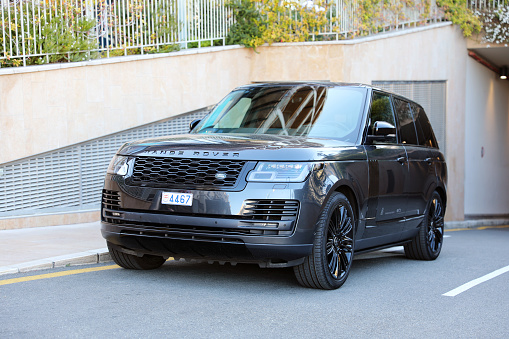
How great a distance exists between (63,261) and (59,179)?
4.01 meters

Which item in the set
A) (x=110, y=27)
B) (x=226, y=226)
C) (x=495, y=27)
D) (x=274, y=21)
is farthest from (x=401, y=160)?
(x=495, y=27)

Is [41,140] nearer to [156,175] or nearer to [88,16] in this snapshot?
[88,16]

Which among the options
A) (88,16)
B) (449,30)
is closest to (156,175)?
(88,16)

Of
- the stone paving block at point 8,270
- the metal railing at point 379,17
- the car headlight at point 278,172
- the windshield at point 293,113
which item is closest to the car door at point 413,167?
the windshield at point 293,113

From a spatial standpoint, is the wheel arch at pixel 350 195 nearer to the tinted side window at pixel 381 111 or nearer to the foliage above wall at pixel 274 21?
the tinted side window at pixel 381 111

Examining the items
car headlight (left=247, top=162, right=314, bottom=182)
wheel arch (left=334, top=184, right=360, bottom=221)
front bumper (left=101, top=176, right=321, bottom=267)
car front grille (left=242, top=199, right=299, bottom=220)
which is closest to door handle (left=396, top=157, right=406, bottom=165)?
wheel arch (left=334, top=184, right=360, bottom=221)

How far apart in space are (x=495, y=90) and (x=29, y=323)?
21.3m

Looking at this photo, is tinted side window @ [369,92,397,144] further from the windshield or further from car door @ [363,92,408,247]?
the windshield

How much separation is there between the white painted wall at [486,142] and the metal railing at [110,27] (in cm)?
653

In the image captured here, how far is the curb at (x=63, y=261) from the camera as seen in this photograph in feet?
23.4

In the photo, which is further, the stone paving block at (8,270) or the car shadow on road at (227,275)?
the stone paving block at (8,270)

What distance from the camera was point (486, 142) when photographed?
23.2 m

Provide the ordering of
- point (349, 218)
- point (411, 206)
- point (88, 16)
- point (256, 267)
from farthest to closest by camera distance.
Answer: point (88, 16) < point (411, 206) < point (256, 267) < point (349, 218)

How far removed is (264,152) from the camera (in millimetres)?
6195
